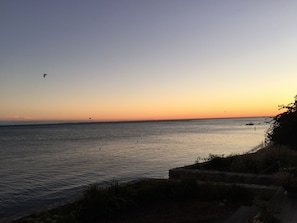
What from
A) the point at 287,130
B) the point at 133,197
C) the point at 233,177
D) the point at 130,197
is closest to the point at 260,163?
the point at 287,130

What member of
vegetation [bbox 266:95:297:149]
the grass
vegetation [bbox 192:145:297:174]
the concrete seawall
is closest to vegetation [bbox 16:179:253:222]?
the grass

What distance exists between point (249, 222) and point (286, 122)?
963 cm

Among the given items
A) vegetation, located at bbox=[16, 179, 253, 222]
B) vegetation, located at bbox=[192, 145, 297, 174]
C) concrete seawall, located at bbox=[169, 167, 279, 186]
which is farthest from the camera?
vegetation, located at bbox=[192, 145, 297, 174]

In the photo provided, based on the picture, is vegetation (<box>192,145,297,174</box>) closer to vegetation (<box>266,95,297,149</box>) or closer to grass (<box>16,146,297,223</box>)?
vegetation (<box>266,95,297,149</box>)

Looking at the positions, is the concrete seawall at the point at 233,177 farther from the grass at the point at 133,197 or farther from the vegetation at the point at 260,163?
the vegetation at the point at 260,163

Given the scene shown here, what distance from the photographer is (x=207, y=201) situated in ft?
32.7

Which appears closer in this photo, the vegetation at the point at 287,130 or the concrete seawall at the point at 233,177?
the concrete seawall at the point at 233,177

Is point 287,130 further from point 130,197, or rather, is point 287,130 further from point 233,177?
point 130,197

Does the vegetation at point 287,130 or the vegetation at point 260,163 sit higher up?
the vegetation at point 287,130

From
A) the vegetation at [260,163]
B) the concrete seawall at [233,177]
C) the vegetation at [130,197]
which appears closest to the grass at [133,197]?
the vegetation at [130,197]

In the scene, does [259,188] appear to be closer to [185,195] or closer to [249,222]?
[185,195]

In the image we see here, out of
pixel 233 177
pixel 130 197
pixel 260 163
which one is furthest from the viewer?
pixel 260 163

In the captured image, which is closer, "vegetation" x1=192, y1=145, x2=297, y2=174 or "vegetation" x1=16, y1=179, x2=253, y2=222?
"vegetation" x1=16, y1=179, x2=253, y2=222

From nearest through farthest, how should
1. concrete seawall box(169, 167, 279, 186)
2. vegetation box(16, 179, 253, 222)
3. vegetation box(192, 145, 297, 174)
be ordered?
vegetation box(16, 179, 253, 222), concrete seawall box(169, 167, 279, 186), vegetation box(192, 145, 297, 174)
